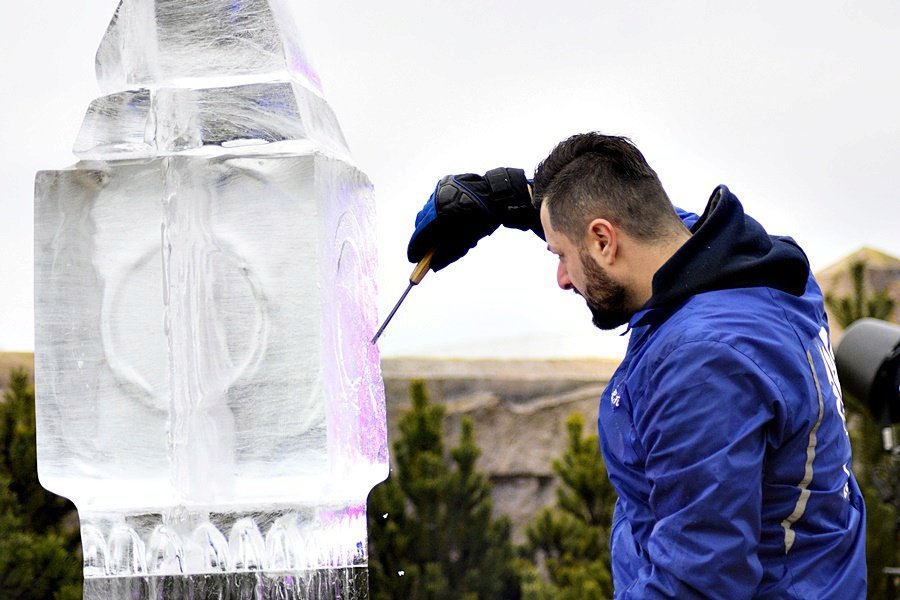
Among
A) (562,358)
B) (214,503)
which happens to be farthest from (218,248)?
(562,358)

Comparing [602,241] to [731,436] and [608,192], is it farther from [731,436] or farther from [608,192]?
[731,436]

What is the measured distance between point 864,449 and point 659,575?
401 cm

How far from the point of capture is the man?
1.22 m

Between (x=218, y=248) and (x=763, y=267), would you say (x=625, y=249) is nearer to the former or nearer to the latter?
(x=763, y=267)

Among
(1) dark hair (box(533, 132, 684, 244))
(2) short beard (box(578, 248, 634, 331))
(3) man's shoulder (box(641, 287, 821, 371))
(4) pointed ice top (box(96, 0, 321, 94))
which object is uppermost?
(4) pointed ice top (box(96, 0, 321, 94))

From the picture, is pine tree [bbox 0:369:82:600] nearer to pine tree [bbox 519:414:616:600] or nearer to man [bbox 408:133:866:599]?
pine tree [bbox 519:414:616:600]

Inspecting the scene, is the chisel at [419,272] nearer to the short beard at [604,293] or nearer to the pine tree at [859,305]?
the short beard at [604,293]

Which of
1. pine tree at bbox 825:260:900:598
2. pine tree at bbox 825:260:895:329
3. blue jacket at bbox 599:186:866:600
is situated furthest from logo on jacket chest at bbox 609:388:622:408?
pine tree at bbox 825:260:895:329

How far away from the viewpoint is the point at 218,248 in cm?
157

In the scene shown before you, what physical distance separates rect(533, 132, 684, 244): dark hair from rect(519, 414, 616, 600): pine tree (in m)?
3.31

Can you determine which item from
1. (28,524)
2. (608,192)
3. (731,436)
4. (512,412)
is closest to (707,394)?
(731,436)

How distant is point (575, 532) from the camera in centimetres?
480

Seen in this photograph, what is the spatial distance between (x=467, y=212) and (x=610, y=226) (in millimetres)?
441

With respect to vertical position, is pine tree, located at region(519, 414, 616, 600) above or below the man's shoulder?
below
